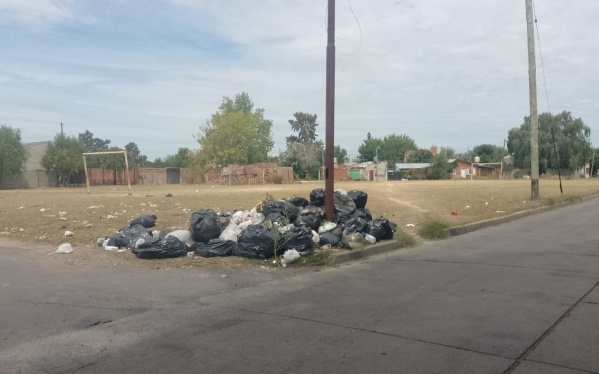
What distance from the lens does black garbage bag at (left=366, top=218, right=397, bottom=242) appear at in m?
10.9

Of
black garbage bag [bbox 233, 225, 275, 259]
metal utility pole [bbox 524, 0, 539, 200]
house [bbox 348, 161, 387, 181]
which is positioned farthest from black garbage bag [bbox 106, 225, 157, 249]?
house [bbox 348, 161, 387, 181]

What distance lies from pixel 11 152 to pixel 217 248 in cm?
4776

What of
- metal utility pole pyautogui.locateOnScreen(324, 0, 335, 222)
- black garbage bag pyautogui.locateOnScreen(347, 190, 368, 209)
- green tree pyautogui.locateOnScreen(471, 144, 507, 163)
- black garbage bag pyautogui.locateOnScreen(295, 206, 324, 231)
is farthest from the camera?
green tree pyautogui.locateOnScreen(471, 144, 507, 163)

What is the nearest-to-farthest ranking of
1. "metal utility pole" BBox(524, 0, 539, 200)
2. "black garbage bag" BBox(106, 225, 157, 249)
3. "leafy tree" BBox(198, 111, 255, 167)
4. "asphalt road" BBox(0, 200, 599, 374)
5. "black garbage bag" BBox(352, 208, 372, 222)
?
"asphalt road" BBox(0, 200, 599, 374) → "black garbage bag" BBox(106, 225, 157, 249) → "black garbage bag" BBox(352, 208, 372, 222) → "metal utility pole" BBox(524, 0, 539, 200) → "leafy tree" BBox(198, 111, 255, 167)

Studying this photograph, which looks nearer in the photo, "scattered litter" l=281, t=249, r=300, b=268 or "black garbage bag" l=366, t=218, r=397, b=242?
"scattered litter" l=281, t=249, r=300, b=268

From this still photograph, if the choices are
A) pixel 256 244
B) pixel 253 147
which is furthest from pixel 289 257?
pixel 253 147

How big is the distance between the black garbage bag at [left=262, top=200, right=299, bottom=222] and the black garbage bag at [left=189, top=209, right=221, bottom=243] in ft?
5.06

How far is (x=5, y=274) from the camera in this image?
8.36 m

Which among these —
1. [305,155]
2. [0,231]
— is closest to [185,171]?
[305,155]

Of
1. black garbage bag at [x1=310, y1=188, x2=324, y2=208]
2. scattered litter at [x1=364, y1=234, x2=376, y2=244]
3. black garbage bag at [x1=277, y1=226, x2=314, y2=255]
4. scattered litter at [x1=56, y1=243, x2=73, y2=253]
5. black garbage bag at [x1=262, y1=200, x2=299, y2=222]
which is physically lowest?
scattered litter at [x1=56, y1=243, x2=73, y2=253]

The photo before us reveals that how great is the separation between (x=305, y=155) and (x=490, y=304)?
9214cm

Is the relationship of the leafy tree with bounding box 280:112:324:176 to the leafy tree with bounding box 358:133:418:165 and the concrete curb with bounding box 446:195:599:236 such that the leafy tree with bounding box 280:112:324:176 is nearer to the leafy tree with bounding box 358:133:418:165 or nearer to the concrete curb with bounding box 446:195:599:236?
the leafy tree with bounding box 358:133:418:165

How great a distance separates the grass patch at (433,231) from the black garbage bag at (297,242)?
395 cm

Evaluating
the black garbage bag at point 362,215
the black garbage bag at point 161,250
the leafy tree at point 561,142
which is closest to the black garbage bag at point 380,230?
the black garbage bag at point 362,215
